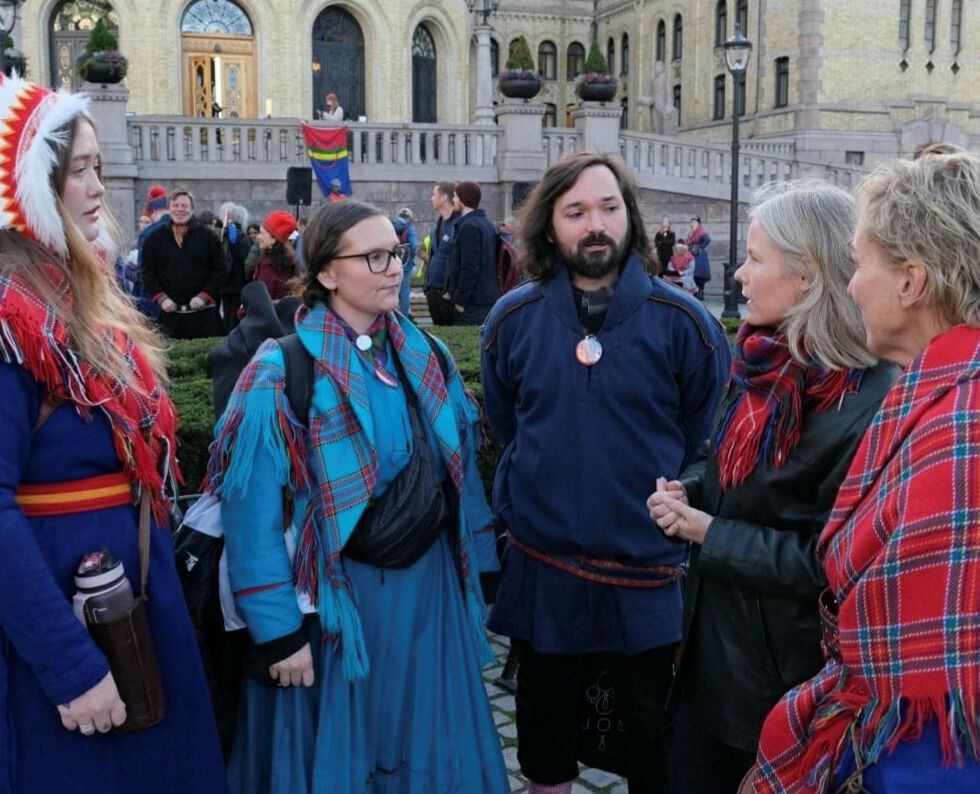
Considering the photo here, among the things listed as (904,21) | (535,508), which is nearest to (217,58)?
(904,21)

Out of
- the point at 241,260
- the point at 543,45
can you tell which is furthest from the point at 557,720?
the point at 543,45

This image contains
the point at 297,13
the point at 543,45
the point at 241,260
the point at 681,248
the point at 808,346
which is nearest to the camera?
the point at 808,346

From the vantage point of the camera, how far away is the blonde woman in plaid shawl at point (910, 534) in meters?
1.76

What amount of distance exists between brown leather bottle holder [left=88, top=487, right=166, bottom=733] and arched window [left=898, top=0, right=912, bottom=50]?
41912mm

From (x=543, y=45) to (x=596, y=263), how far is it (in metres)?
52.0

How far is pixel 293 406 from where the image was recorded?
309 centimetres

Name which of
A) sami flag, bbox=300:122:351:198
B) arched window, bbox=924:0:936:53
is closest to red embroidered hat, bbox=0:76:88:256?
sami flag, bbox=300:122:351:198

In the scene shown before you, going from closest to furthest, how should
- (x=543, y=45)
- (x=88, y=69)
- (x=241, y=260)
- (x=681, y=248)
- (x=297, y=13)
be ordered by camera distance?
(x=241, y=260) → (x=88, y=69) → (x=681, y=248) → (x=297, y=13) → (x=543, y=45)

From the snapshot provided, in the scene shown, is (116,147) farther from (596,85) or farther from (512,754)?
(512,754)

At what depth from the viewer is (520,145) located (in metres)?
21.5

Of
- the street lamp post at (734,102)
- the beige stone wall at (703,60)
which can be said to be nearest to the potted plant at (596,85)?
the street lamp post at (734,102)

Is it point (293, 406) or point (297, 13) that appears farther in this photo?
point (297, 13)

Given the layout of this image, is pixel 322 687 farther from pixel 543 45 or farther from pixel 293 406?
pixel 543 45

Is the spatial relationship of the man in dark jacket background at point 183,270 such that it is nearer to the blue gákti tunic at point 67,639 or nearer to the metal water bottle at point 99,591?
the blue gákti tunic at point 67,639
